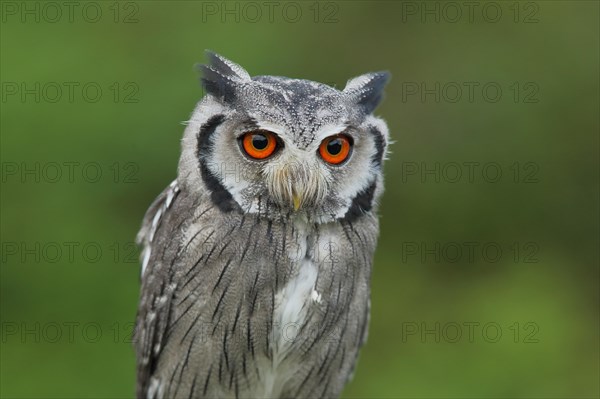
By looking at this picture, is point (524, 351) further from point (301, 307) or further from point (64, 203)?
point (64, 203)

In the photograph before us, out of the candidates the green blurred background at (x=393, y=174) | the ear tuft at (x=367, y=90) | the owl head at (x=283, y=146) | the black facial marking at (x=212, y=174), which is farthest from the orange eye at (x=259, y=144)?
the green blurred background at (x=393, y=174)

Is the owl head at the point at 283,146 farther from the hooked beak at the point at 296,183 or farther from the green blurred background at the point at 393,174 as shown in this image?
the green blurred background at the point at 393,174

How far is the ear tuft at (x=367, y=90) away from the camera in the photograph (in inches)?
108

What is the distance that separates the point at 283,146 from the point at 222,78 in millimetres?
294

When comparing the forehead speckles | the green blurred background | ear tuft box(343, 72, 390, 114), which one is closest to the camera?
the forehead speckles

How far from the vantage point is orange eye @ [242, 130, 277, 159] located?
2586mm

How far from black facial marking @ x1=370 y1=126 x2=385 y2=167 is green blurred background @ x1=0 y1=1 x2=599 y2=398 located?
2.06m

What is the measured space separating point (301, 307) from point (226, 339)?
274 mm

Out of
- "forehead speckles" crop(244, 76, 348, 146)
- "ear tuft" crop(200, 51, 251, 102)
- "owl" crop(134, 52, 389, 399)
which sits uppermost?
"ear tuft" crop(200, 51, 251, 102)

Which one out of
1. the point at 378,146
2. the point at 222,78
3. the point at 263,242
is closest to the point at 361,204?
the point at 378,146

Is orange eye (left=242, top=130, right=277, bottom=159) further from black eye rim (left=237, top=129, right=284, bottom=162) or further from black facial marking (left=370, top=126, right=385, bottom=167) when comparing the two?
black facial marking (left=370, top=126, right=385, bottom=167)

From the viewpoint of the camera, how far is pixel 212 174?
8.87 ft

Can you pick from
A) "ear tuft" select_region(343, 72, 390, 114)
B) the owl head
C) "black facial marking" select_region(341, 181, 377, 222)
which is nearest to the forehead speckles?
the owl head

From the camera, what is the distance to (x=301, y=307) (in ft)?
9.35
